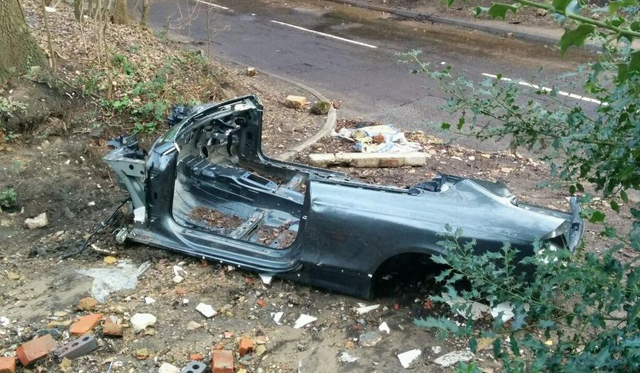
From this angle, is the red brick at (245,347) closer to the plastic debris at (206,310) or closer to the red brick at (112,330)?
the plastic debris at (206,310)

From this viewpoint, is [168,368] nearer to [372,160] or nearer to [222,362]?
[222,362]

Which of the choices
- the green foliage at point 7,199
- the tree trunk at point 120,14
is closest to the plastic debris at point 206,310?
the green foliage at point 7,199

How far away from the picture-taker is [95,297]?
4.59 metres

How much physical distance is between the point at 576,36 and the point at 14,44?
7023 millimetres

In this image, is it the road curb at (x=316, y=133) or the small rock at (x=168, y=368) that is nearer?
the small rock at (x=168, y=368)

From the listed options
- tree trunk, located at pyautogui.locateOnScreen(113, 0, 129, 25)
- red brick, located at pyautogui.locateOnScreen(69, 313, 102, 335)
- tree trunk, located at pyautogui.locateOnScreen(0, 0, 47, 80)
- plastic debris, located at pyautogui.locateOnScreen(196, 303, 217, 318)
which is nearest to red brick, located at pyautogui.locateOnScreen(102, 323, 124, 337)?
red brick, located at pyautogui.locateOnScreen(69, 313, 102, 335)

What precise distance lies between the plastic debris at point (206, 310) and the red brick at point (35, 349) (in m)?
0.95

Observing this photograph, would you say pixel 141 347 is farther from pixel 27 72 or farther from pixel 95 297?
pixel 27 72

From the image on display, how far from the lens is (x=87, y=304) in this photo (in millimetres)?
4484

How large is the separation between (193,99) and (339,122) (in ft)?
6.51

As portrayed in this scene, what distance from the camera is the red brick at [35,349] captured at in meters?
3.85

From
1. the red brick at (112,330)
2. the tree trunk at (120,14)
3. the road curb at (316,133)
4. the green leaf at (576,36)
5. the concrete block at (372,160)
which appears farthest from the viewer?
A: the tree trunk at (120,14)

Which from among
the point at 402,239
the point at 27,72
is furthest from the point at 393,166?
the point at 27,72

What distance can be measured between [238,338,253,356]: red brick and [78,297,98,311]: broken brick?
3.82ft
